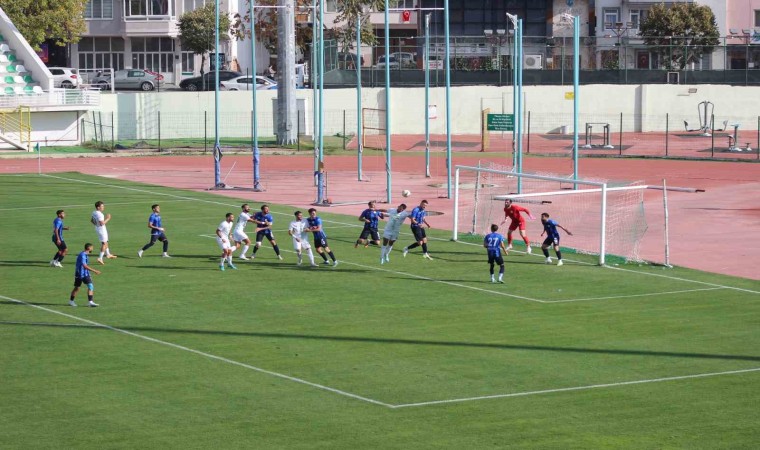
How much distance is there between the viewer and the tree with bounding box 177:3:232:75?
287ft

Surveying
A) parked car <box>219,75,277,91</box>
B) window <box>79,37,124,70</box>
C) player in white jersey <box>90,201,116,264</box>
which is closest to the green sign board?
parked car <box>219,75,277,91</box>

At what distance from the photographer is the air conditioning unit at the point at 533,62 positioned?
7881cm

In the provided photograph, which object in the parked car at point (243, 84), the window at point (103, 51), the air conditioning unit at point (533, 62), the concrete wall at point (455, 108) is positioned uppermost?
the window at point (103, 51)

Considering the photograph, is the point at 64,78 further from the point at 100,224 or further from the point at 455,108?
the point at 100,224

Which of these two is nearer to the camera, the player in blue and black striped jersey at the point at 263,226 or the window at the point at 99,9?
the player in blue and black striped jersey at the point at 263,226

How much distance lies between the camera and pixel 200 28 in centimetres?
8775

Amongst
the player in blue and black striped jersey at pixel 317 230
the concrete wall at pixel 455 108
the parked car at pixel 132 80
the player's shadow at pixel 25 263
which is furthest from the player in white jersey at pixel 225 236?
the parked car at pixel 132 80

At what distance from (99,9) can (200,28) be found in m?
10.1

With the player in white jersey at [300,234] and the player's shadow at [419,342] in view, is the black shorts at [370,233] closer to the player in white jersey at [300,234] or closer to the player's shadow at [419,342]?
the player in white jersey at [300,234]

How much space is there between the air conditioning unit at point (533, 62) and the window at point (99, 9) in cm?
3368

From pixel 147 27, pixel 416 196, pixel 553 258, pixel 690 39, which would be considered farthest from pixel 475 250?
pixel 147 27

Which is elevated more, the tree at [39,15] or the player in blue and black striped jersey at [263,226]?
the tree at [39,15]

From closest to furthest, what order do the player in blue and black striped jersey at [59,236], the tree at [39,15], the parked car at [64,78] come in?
the player in blue and black striped jersey at [59,236], the tree at [39,15], the parked car at [64,78]

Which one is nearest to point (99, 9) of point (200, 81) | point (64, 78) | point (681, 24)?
point (64, 78)
